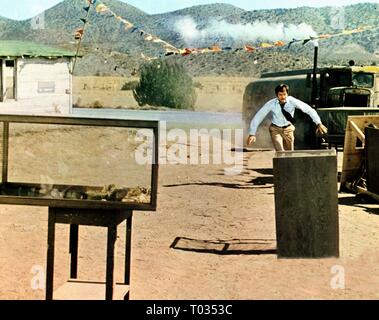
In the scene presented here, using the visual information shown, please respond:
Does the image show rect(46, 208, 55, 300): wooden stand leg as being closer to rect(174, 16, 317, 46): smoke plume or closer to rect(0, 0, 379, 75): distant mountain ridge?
rect(0, 0, 379, 75): distant mountain ridge

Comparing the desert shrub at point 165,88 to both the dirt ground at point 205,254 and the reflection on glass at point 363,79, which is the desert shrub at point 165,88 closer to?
the reflection on glass at point 363,79

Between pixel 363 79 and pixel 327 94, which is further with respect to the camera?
pixel 363 79

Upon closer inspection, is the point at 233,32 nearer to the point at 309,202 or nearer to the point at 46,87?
the point at 46,87

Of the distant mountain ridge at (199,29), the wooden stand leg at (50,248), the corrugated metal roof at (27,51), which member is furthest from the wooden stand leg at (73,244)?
the distant mountain ridge at (199,29)

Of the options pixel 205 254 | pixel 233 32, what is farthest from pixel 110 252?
pixel 233 32

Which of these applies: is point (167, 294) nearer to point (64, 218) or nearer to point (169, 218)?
point (64, 218)

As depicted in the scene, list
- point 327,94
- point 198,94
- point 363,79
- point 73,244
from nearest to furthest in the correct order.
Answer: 1. point 73,244
2. point 327,94
3. point 363,79
4. point 198,94

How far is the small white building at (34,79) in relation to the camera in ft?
68.7

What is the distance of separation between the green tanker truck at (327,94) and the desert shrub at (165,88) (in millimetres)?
22945

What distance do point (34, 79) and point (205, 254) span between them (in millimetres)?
16358

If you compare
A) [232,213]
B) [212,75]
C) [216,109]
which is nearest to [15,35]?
[212,75]

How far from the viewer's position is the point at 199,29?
12462cm

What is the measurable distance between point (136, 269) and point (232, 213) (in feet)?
10.4

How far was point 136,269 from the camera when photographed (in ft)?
21.8
